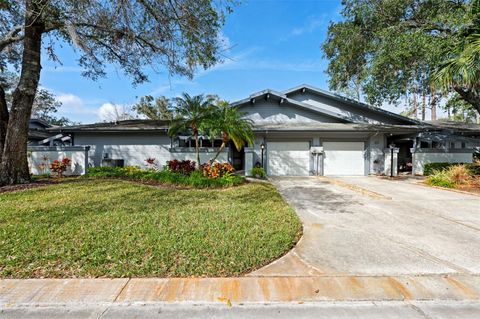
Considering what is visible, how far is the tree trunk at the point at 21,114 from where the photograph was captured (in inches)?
332

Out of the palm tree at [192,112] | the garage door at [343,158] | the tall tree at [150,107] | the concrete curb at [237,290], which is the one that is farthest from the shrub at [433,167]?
the tall tree at [150,107]

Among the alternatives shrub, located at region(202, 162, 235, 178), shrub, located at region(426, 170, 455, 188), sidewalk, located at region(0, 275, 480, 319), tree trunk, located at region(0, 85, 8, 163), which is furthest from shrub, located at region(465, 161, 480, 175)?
tree trunk, located at region(0, 85, 8, 163)

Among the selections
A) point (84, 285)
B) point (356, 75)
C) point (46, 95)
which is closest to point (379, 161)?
point (356, 75)

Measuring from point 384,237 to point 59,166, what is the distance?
43.5 ft

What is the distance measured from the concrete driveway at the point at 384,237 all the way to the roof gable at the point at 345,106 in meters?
8.94

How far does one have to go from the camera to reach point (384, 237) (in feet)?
14.1

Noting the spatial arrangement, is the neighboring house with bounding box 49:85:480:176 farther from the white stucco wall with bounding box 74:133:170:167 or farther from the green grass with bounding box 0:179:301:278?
the green grass with bounding box 0:179:301:278

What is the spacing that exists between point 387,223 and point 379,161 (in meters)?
10.2

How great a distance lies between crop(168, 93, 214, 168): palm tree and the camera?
1017cm

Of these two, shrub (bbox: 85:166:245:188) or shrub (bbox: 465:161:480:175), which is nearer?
shrub (bbox: 85:166:245:188)

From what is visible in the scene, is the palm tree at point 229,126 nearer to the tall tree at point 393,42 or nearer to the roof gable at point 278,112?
the roof gable at point 278,112

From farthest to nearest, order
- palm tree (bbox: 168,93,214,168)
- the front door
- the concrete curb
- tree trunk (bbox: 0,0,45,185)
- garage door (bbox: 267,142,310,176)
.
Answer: the front door < garage door (bbox: 267,142,310,176) < palm tree (bbox: 168,93,214,168) < tree trunk (bbox: 0,0,45,185) < the concrete curb

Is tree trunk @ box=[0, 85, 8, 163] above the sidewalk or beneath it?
above

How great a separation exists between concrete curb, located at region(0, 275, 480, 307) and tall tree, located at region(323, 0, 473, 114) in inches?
357
